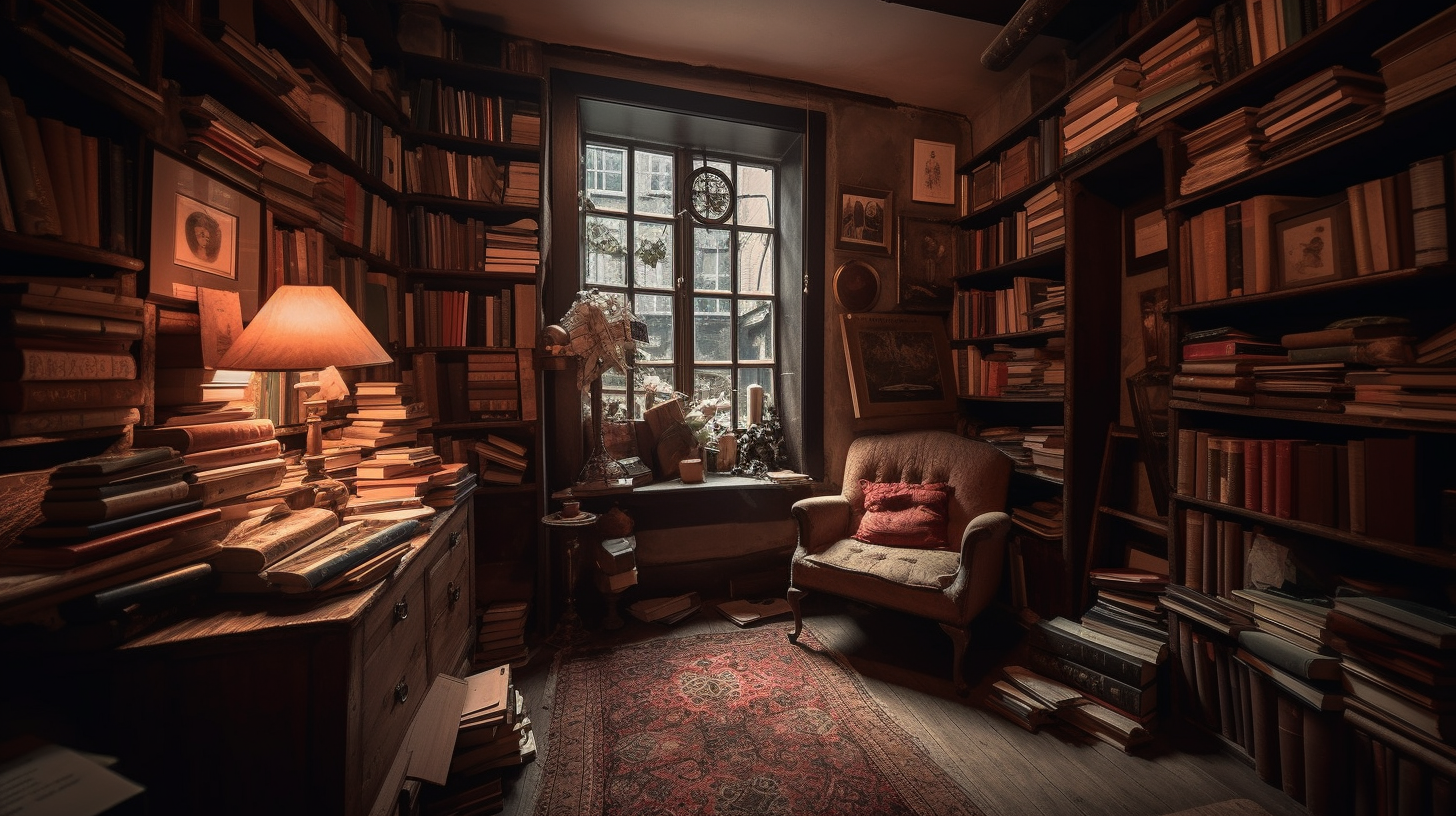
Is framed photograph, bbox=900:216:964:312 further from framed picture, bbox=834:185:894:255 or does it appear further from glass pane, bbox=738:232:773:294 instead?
glass pane, bbox=738:232:773:294

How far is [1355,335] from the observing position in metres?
1.62

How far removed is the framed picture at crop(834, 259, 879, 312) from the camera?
144 inches

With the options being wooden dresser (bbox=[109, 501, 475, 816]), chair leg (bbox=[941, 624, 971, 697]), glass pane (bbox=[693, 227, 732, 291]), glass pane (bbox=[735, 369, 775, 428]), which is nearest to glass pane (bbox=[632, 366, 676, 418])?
glass pane (bbox=[735, 369, 775, 428])

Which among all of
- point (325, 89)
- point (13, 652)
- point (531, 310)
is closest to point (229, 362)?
point (13, 652)

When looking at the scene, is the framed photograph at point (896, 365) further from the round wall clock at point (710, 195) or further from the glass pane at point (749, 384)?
the round wall clock at point (710, 195)

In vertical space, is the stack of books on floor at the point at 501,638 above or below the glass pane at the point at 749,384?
below

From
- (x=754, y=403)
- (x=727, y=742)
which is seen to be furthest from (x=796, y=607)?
(x=754, y=403)

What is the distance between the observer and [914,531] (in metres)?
2.91

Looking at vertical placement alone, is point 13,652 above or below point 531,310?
below

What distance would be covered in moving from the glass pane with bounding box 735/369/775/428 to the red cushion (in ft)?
3.57

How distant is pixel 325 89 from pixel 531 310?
1202mm

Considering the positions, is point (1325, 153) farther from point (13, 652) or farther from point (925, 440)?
point (13, 652)

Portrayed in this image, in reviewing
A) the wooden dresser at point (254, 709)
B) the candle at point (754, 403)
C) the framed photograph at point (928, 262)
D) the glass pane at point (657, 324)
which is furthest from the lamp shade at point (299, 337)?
the framed photograph at point (928, 262)

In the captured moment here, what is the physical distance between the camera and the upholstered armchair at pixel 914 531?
2476mm
